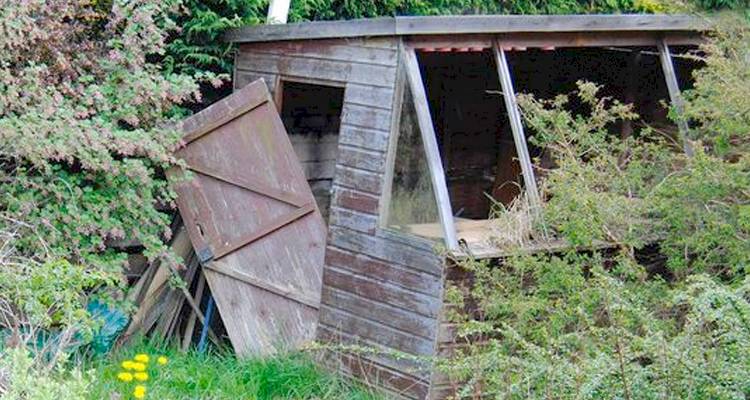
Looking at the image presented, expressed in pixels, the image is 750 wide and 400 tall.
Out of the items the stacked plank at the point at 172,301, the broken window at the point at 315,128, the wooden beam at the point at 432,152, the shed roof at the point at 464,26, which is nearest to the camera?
the wooden beam at the point at 432,152

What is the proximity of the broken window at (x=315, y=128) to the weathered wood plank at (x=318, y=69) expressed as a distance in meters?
0.45

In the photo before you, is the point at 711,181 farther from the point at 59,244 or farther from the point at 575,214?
the point at 59,244

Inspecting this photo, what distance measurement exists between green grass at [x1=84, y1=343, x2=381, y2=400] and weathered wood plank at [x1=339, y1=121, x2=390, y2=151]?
1508 millimetres

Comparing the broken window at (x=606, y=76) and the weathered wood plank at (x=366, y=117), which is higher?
the broken window at (x=606, y=76)

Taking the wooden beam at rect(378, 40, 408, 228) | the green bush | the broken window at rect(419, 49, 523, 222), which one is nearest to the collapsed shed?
the wooden beam at rect(378, 40, 408, 228)

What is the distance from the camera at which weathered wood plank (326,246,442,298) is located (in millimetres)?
6615

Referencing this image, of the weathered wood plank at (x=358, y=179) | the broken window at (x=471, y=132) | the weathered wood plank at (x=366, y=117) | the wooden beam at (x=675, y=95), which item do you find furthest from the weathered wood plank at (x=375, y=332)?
the broken window at (x=471, y=132)

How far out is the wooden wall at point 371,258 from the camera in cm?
670

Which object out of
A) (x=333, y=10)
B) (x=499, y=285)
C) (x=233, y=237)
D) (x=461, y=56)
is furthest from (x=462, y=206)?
(x=499, y=285)

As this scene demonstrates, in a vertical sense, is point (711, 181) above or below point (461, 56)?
below

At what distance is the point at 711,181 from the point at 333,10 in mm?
4471

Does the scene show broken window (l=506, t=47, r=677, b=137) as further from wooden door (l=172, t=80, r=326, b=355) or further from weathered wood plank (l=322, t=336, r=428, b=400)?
weathered wood plank (l=322, t=336, r=428, b=400)

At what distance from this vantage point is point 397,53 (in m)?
6.85

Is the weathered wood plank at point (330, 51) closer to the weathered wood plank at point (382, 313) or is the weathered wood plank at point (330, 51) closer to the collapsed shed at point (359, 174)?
the collapsed shed at point (359, 174)
